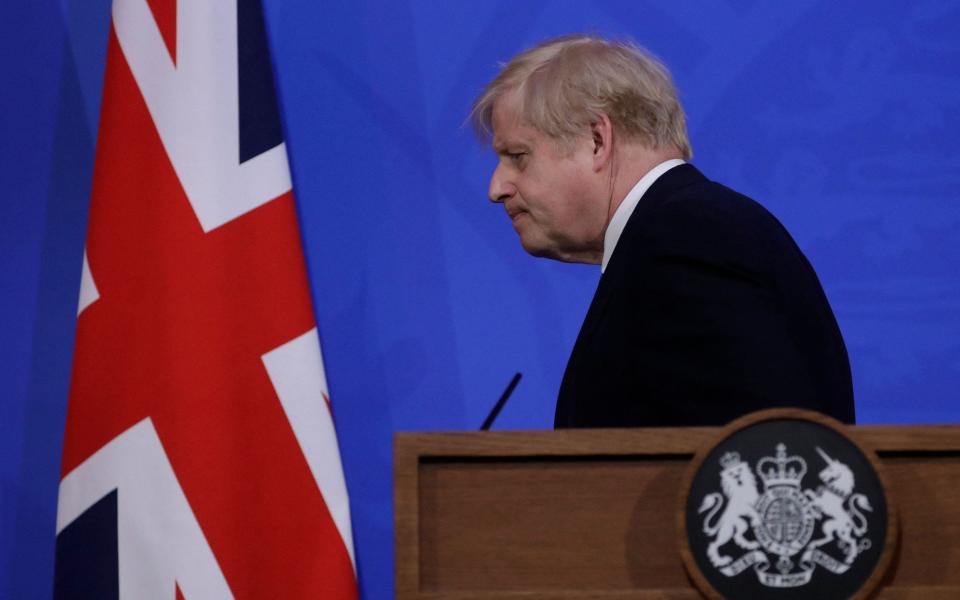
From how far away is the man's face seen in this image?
1.73m

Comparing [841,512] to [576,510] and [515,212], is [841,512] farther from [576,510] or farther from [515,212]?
[515,212]

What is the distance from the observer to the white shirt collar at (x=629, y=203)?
5.50ft

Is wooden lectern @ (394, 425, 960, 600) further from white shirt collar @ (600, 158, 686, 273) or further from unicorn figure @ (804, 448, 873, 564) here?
white shirt collar @ (600, 158, 686, 273)

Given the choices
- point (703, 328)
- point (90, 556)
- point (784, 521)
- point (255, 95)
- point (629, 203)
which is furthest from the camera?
point (255, 95)

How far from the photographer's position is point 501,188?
1.82 m

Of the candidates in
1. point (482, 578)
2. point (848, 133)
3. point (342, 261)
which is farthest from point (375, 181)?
point (482, 578)

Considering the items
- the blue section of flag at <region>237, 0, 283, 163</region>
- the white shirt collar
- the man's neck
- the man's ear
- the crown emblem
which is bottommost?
the crown emblem

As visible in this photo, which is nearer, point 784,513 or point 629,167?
point 784,513

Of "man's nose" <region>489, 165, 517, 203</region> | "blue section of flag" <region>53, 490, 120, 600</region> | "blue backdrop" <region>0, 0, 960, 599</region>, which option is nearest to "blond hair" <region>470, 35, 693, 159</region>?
"man's nose" <region>489, 165, 517, 203</region>

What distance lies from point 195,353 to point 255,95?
429mm

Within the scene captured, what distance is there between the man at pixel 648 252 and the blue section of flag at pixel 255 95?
0.41m

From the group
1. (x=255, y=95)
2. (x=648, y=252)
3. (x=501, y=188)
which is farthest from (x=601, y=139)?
(x=255, y=95)

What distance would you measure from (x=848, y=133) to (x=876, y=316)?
1.10 ft

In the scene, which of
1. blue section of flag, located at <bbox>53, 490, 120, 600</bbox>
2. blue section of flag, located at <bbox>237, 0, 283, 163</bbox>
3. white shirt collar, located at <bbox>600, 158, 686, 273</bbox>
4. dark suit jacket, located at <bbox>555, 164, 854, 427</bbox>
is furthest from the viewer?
blue section of flag, located at <bbox>237, 0, 283, 163</bbox>
